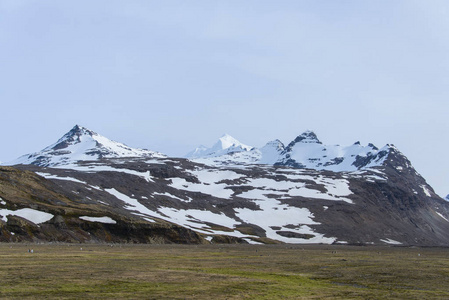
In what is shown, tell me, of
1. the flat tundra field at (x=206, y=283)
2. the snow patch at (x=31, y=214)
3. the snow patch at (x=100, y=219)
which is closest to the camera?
the flat tundra field at (x=206, y=283)

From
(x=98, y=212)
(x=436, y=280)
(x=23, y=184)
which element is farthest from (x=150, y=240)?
(x=436, y=280)

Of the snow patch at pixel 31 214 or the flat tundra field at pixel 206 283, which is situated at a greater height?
the snow patch at pixel 31 214

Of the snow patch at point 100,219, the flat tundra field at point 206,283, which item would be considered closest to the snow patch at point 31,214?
the snow patch at point 100,219

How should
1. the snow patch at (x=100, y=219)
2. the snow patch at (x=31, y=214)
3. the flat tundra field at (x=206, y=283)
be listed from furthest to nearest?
1. the snow patch at (x=100, y=219)
2. the snow patch at (x=31, y=214)
3. the flat tundra field at (x=206, y=283)

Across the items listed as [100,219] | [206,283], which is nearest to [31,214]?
[100,219]

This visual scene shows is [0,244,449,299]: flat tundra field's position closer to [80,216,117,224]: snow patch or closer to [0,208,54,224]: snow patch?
[0,208,54,224]: snow patch

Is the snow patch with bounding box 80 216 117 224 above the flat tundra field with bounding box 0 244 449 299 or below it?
above

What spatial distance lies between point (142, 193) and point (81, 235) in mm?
84148

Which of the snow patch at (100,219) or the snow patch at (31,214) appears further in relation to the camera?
the snow patch at (100,219)

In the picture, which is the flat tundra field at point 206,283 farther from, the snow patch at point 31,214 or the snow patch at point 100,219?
the snow patch at point 100,219

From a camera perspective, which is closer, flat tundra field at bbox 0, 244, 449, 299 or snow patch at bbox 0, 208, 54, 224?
flat tundra field at bbox 0, 244, 449, 299

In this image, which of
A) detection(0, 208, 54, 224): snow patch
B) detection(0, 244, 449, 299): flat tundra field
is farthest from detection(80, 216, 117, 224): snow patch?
detection(0, 244, 449, 299): flat tundra field

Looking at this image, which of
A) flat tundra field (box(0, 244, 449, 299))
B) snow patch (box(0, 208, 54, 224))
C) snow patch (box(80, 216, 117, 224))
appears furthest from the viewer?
snow patch (box(80, 216, 117, 224))

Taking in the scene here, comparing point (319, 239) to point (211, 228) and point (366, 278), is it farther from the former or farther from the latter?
point (366, 278)
